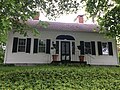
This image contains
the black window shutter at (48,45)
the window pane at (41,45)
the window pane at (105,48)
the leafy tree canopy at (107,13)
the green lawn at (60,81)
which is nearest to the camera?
the green lawn at (60,81)

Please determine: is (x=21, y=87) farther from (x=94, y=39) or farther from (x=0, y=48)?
(x=0, y=48)

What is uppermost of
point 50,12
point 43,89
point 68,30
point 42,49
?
point 50,12

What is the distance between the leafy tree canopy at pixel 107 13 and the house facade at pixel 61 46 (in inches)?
79.0

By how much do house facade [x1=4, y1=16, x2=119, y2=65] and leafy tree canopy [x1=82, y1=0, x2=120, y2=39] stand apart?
79.0 inches

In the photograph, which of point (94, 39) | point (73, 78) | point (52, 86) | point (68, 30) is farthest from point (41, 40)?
point (52, 86)

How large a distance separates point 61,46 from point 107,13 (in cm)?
496

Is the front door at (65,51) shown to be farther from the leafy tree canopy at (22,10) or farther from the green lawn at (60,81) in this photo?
the green lawn at (60,81)

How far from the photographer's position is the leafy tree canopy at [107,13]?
13461 mm

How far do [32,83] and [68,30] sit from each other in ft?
29.1

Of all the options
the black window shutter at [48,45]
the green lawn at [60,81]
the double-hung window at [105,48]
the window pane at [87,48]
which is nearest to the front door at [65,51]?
the black window shutter at [48,45]

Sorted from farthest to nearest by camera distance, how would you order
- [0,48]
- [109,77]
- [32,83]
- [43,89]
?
[0,48] < [109,77] < [32,83] < [43,89]

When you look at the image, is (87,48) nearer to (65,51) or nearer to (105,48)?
(105,48)

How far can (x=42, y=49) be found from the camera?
15.6 m

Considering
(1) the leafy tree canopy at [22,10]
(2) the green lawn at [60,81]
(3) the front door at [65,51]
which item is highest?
(1) the leafy tree canopy at [22,10]
